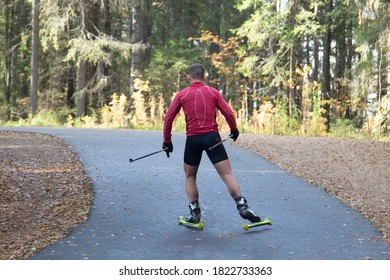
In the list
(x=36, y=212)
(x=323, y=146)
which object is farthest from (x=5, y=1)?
(x=36, y=212)

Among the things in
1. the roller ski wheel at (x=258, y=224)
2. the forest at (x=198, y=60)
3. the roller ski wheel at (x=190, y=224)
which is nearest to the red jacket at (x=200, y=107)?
the roller ski wheel at (x=190, y=224)

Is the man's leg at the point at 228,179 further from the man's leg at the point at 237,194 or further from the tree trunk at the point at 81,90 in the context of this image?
the tree trunk at the point at 81,90

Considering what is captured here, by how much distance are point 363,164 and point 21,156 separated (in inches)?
293

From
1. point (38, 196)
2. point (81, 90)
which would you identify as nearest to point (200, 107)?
point (38, 196)

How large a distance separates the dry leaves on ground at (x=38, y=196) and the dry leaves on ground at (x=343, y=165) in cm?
404

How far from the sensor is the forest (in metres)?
17.8

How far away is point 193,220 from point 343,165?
582cm

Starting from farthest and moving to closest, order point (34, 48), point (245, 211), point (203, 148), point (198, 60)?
point (198, 60), point (34, 48), point (203, 148), point (245, 211)

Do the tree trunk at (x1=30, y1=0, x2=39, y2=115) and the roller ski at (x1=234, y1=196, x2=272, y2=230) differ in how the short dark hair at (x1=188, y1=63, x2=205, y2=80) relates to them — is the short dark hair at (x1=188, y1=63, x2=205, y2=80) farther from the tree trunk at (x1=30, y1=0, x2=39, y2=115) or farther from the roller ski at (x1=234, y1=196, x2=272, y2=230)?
the tree trunk at (x1=30, y1=0, x2=39, y2=115)

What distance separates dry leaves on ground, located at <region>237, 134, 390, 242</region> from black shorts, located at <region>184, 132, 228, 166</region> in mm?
2258

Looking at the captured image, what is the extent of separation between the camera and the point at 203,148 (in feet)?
22.0

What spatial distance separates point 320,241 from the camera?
619 cm

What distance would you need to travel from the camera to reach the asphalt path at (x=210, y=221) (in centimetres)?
566

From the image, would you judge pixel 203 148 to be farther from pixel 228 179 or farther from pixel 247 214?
pixel 247 214
